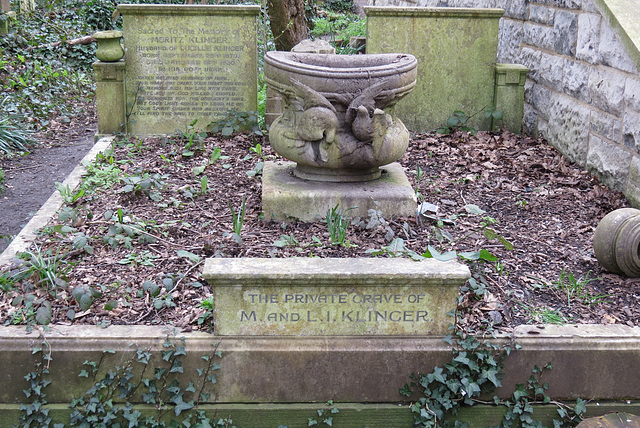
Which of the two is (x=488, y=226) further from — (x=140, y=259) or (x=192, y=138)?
(x=192, y=138)

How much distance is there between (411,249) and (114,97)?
4.25 meters

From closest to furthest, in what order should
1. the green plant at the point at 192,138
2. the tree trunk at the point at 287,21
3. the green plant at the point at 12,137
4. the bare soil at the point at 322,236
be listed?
the bare soil at the point at 322,236, the green plant at the point at 192,138, the green plant at the point at 12,137, the tree trunk at the point at 287,21

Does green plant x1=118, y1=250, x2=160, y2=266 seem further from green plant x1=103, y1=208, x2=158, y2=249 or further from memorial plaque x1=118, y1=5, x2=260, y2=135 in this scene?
memorial plaque x1=118, y1=5, x2=260, y2=135

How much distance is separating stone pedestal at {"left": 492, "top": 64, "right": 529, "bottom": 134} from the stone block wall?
11 cm

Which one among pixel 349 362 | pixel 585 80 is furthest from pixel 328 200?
pixel 585 80

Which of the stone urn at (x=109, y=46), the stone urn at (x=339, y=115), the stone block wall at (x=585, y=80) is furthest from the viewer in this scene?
the stone urn at (x=109, y=46)

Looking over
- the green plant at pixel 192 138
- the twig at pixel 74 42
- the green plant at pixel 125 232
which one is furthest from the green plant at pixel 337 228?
the twig at pixel 74 42

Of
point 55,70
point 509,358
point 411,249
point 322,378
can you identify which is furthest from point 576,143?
point 55,70

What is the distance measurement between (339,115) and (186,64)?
306 cm

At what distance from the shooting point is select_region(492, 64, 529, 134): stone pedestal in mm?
7336

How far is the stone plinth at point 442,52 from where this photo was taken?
7.38m

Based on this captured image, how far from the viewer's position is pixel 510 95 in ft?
24.4

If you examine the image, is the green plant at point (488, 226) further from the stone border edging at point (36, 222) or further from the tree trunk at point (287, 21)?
the tree trunk at point (287, 21)

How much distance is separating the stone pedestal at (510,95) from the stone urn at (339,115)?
276cm
